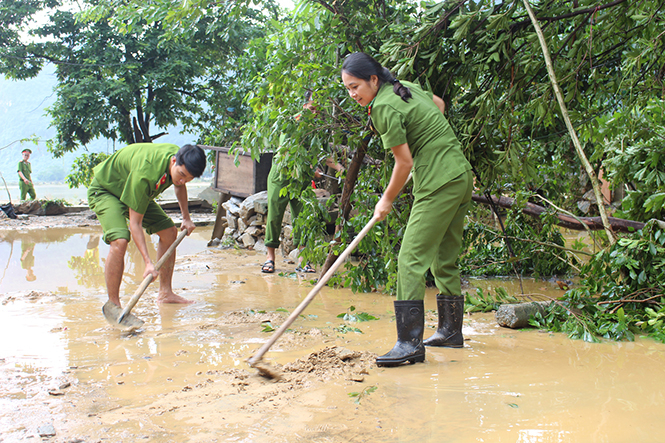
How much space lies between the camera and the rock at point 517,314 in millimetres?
Answer: 3475

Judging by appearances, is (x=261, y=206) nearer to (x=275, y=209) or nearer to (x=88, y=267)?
(x=275, y=209)

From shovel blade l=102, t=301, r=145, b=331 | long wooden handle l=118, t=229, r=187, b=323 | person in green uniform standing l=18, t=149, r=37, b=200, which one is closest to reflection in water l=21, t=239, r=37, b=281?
long wooden handle l=118, t=229, r=187, b=323

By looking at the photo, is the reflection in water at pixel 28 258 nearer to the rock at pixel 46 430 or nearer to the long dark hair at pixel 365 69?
the rock at pixel 46 430

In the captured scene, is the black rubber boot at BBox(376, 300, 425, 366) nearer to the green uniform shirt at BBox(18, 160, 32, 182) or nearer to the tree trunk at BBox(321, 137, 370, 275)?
the tree trunk at BBox(321, 137, 370, 275)

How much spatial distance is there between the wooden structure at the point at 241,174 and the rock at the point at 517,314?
17.1 feet

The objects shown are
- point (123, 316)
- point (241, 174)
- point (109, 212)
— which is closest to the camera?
point (123, 316)

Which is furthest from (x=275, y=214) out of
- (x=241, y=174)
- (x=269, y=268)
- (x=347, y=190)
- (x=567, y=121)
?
(x=567, y=121)

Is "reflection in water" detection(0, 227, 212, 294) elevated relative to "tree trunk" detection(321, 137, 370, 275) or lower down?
lower down

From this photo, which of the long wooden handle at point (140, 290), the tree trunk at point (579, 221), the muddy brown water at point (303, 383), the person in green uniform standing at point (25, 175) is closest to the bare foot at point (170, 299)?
the muddy brown water at point (303, 383)

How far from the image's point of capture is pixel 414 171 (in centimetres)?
295

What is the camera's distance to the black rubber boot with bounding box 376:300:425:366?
8.98ft

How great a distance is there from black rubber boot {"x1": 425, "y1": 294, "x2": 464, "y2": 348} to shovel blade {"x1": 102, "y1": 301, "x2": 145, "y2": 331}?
2180 millimetres

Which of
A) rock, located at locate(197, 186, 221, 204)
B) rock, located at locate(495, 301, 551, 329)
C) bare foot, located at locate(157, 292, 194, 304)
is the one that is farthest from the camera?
rock, located at locate(197, 186, 221, 204)

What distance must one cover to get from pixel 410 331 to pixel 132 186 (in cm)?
252
